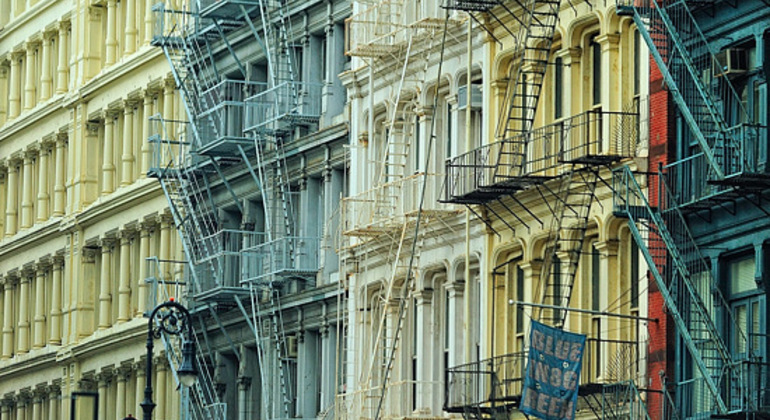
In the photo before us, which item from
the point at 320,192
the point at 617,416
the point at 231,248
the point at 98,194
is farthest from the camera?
the point at 98,194

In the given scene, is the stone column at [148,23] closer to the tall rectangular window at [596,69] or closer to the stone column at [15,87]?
the stone column at [15,87]

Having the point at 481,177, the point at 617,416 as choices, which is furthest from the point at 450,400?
the point at 617,416

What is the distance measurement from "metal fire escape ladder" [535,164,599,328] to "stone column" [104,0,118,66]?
29480 millimetres

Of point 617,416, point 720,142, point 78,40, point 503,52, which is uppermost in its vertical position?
point 78,40

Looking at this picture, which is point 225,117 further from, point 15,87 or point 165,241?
point 15,87

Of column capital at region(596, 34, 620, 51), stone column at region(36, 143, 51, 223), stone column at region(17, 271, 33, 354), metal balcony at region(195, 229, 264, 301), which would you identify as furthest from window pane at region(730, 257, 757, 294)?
stone column at region(17, 271, 33, 354)

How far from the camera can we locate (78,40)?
244 ft

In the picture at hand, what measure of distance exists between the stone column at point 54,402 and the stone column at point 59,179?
5155 millimetres

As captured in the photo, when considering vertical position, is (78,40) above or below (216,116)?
above

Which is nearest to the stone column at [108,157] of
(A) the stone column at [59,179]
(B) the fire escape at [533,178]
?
(A) the stone column at [59,179]

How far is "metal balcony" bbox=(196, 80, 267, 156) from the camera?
198 feet

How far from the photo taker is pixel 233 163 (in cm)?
6203

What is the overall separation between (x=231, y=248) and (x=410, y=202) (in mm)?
11580

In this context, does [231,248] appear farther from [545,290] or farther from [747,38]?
[747,38]
